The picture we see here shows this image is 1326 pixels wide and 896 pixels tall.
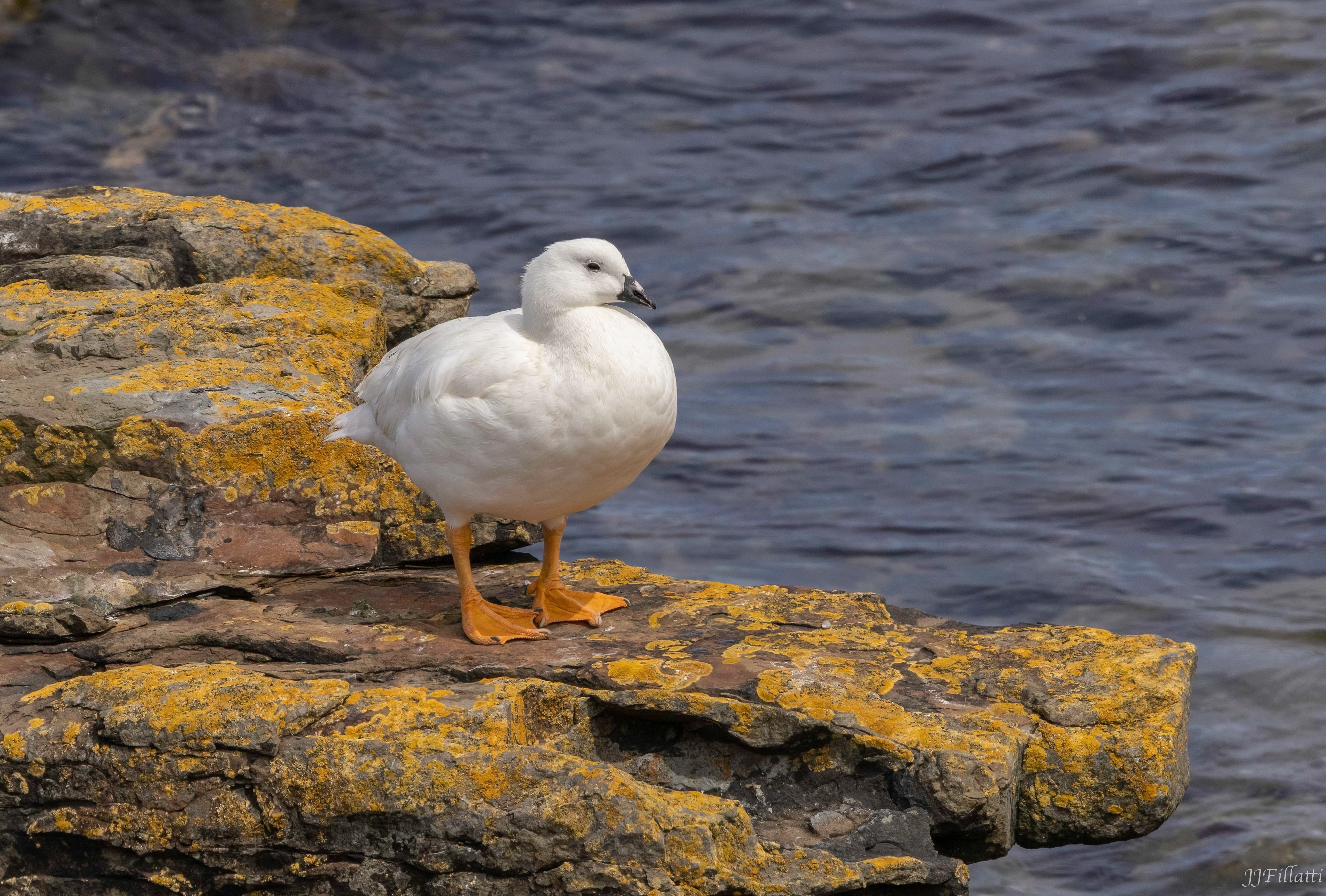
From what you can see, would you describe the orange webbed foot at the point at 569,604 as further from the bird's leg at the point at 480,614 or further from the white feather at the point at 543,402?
the white feather at the point at 543,402

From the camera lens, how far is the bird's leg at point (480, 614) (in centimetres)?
580

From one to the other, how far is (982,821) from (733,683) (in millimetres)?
1023

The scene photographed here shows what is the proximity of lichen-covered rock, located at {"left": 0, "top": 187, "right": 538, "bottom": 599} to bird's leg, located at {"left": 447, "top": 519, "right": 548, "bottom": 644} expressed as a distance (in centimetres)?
51

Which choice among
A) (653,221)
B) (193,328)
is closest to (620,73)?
(653,221)

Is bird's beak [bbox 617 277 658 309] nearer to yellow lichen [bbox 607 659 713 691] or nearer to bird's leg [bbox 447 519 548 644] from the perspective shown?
bird's leg [bbox 447 519 548 644]

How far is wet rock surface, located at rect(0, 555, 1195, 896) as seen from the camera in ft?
14.3

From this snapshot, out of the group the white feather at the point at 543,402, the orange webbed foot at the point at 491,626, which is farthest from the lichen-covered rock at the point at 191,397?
the orange webbed foot at the point at 491,626

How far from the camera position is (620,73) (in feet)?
63.2

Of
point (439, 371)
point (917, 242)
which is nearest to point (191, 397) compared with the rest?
point (439, 371)

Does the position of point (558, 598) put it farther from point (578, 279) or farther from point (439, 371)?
point (578, 279)

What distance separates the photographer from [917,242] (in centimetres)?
1522

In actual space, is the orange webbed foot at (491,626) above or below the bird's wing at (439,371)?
below
